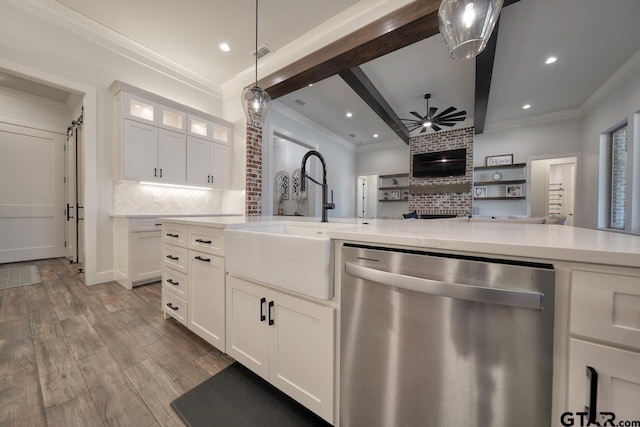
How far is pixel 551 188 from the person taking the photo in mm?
5973

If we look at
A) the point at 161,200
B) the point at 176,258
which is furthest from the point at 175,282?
the point at 161,200

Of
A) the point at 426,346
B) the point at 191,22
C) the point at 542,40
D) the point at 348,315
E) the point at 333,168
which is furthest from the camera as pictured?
the point at 333,168

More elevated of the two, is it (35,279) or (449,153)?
(449,153)

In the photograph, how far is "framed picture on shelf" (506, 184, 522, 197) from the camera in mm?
5512

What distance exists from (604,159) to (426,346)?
20.2ft

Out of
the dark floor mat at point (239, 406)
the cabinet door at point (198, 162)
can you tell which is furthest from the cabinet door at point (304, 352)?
the cabinet door at point (198, 162)

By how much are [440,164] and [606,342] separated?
6.10 meters

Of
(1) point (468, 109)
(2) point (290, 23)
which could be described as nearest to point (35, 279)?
(2) point (290, 23)

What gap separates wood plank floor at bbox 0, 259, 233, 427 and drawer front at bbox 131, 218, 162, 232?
81cm

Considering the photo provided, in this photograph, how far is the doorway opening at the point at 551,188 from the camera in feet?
19.0

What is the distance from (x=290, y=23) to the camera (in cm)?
273

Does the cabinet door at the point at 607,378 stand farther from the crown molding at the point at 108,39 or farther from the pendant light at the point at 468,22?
the crown molding at the point at 108,39

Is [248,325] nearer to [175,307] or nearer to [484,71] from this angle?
[175,307]

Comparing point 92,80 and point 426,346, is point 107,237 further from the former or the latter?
point 426,346
